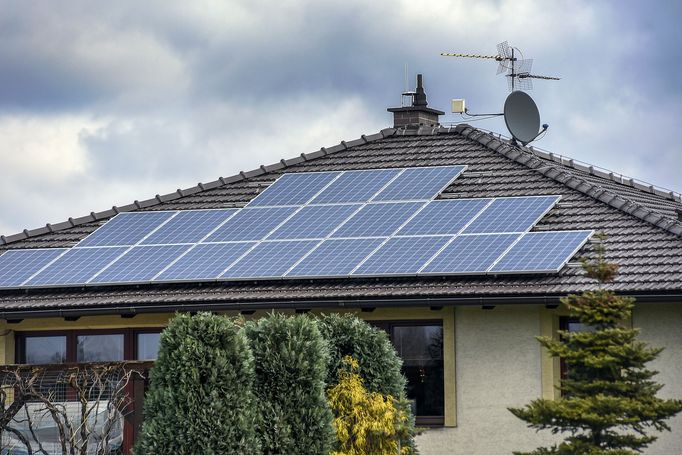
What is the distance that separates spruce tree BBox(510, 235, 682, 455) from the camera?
61.1 ft

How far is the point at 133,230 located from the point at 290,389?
8874 millimetres

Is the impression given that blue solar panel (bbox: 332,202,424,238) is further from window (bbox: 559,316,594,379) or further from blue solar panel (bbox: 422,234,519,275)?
window (bbox: 559,316,594,379)

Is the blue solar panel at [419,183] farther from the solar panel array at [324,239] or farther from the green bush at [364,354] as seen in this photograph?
the green bush at [364,354]

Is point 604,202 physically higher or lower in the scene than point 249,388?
higher

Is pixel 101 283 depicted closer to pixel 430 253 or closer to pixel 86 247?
pixel 86 247

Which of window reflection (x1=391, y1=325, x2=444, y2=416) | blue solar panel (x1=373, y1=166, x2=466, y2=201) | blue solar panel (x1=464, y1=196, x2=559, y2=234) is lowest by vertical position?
window reflection (x1=391, y1=325, x2=444, y2=416)

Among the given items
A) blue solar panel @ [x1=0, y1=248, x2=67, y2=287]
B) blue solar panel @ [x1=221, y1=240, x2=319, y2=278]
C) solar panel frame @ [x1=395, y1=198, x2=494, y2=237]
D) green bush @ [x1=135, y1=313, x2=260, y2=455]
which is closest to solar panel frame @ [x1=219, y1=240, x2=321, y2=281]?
blue solar panel @ [x1=221, y1=240, x2=319, y2=278]

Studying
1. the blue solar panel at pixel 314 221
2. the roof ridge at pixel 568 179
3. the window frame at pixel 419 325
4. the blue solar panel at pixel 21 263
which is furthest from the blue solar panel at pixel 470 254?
the blue solar panel at pixel 21 263

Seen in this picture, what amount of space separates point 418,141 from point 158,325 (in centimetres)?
746

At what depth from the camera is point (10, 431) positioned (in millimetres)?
21391

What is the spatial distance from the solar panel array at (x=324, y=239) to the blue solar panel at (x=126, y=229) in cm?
3

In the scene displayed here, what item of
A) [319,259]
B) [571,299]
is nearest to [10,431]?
[319,259]

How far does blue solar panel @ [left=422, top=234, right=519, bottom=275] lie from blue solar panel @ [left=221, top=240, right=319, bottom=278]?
2.58 m

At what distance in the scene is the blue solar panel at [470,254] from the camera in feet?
78.2
